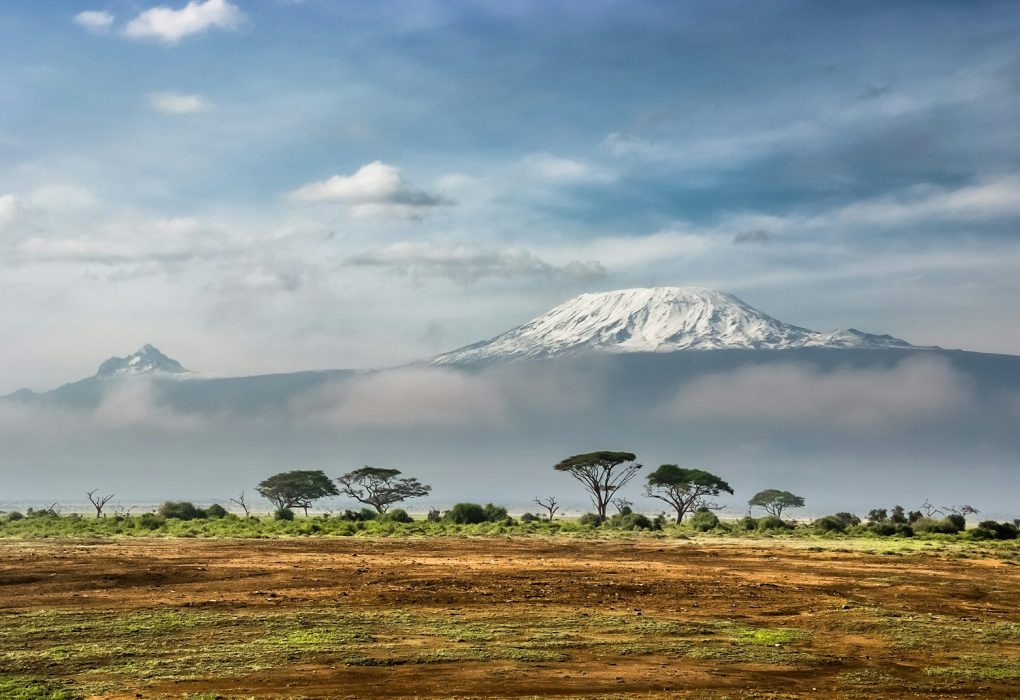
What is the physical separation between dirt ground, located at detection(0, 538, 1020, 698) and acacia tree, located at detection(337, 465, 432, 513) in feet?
252

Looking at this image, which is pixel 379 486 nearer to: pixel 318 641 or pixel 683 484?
pixel 683 484

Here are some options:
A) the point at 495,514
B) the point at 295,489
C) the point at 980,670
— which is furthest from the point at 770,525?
the point at 295,489

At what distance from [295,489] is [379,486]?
10121mm

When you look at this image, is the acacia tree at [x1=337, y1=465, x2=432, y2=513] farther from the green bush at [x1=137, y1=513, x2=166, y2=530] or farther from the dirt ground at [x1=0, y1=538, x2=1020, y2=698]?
the dirt ground at [x1=0, y1=538, x2=1020, y2=698]

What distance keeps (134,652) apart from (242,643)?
1.90 meters

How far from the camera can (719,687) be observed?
15.4 m

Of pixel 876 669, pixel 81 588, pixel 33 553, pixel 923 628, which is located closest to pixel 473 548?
pixel 33 553

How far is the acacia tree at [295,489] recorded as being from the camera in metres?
116

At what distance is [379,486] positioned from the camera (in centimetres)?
11550

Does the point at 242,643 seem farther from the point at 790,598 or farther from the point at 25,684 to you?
the point at 790,598

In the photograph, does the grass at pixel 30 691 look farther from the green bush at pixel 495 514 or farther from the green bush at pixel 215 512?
the green bush at pixel 495 514

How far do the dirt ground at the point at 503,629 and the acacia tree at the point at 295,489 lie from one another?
81.7m

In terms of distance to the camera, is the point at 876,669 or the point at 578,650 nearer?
the point at 876,669

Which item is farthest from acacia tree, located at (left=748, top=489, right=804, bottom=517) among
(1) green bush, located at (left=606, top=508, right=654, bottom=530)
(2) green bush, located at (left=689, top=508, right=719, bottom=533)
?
(1) green bush, located at (left=606, top=508, right=654, bottom=530)
